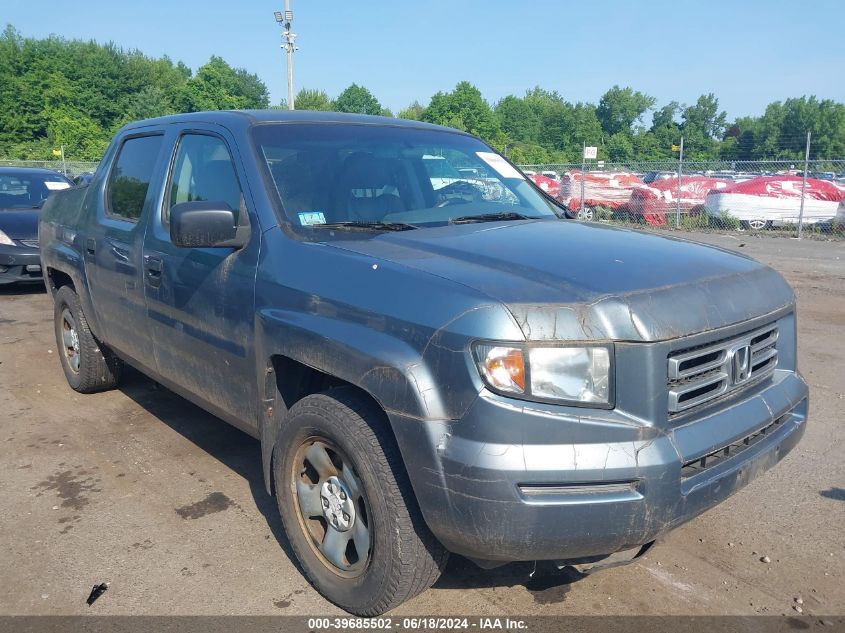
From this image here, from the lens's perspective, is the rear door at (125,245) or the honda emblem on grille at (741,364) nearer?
the honda emblem on grille at (741,364)

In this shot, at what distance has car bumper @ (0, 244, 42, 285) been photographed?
9.20 m

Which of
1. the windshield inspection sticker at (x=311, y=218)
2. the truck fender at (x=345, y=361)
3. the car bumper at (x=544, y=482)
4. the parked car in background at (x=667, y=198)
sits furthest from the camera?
the parked car in background at (x=667, y=198)

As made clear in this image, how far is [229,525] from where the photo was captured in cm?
347

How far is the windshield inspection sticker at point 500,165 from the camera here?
406 centimetres

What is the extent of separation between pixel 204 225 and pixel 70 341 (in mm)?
3068

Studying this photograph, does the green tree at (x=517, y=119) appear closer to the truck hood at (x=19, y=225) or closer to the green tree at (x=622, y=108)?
the green tree at (x=622, y=108)

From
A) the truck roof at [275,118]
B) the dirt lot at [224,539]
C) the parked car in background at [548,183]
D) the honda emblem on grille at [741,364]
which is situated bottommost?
the dirt lot at [224,539]

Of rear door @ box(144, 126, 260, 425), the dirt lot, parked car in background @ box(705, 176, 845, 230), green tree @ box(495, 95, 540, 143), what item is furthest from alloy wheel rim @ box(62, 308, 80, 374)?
green tree @ box(495, 95, 540, 143)

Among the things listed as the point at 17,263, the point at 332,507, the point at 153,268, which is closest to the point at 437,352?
the point at 332,507

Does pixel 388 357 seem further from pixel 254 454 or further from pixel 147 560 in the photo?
pixel 254 454

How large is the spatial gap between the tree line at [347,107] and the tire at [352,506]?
145ft

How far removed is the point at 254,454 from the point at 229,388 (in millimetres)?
1166

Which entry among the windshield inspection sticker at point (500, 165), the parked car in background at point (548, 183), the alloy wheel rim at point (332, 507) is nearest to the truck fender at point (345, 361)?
the alloy wheel rim at point (332, 507)

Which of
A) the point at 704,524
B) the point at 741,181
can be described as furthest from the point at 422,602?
the point at 741,181
